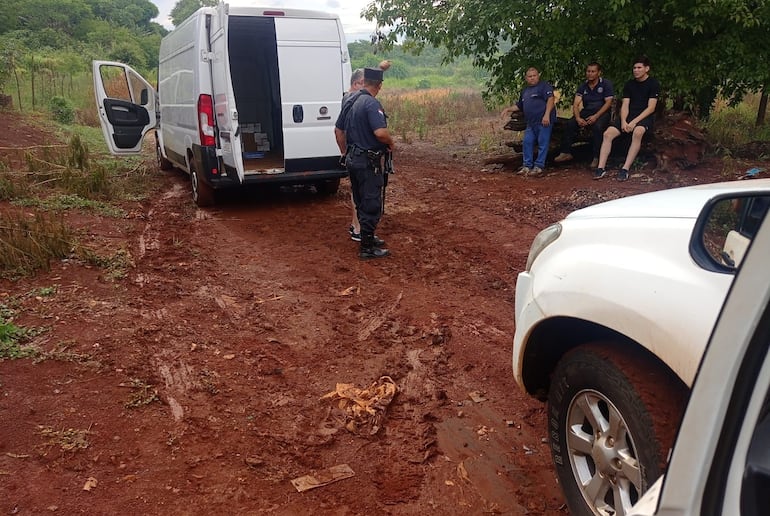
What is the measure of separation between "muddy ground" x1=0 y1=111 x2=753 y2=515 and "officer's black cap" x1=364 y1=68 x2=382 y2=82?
1.72m

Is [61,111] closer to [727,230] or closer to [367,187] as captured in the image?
[367,187]

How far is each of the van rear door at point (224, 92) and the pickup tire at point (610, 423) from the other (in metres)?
5.05

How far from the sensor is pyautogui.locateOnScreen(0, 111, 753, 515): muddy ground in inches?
102

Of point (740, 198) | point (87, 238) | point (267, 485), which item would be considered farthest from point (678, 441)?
point (87, 238)

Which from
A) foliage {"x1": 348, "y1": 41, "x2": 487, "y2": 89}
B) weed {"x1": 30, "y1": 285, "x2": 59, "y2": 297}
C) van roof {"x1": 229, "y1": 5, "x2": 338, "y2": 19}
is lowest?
foliage {"x1": 348, "y1": 41, "x2": 487, "y2": 89}

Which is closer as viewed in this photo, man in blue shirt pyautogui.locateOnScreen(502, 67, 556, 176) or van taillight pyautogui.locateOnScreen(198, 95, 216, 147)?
van taillight pyautogui.locateOnScreen(198, 95, 216, 147)

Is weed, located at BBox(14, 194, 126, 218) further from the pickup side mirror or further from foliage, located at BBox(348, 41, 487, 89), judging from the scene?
foliage, located at BBox(348, 41, 487, 89)

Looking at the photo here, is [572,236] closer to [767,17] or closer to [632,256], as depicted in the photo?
[632,256]

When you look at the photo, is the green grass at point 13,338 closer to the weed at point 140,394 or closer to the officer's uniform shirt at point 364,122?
the weed at point 140,394

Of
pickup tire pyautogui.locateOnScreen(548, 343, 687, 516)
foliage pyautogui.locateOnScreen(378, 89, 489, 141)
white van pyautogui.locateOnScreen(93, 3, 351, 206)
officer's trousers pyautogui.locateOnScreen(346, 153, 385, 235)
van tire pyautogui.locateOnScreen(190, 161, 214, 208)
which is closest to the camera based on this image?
pickup tire pyautogui.locateOnScreen(548, 343, 687, 516)

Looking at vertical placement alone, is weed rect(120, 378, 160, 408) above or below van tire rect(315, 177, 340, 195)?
Answer: above

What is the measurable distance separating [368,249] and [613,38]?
20.0 ft

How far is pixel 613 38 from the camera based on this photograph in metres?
9.05

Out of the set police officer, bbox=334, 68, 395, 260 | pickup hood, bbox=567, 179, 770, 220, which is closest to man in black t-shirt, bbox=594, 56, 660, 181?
police officer, bbox=334, 68, 395, 260
